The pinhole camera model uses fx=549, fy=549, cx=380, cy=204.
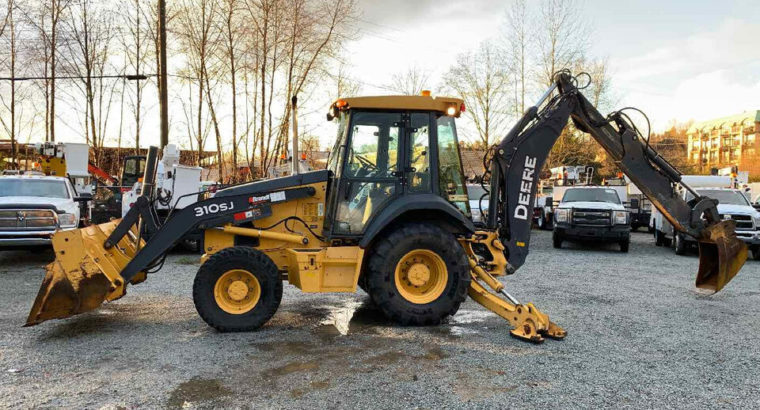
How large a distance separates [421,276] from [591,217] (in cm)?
1022

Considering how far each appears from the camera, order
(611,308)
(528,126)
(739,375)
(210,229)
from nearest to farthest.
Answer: (739,375) < (210,229) < (528,126) < (611,308)

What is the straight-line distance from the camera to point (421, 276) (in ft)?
20.3

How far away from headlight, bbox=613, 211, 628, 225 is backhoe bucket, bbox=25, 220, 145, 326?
41.6 ft

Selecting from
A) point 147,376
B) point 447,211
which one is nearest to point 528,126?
point 447,211

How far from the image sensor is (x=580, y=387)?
4.41 m

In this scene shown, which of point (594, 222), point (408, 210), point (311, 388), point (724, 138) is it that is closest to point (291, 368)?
point (311, 388)

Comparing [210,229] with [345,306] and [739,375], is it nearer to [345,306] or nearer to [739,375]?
[345,306]

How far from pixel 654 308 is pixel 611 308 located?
61 centimetres

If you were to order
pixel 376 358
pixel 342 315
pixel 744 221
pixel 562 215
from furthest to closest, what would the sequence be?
pixel 562 215 → pixel 744 221 → pixel 342 315 → pixel 376 358

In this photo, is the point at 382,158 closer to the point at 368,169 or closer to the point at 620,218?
the point at 368,169

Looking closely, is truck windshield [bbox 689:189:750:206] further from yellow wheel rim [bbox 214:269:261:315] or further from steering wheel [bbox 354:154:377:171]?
yellow wheel rim [bbox 214:269:261:315]

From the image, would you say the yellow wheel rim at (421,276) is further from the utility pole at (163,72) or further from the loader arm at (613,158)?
the utility pole at (163,72)

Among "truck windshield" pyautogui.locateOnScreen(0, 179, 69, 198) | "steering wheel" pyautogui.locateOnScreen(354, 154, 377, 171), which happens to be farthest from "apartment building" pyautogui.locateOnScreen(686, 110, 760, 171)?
"steering wheel" pyautogui.locateOnScreen(354, 154, 377, 171)

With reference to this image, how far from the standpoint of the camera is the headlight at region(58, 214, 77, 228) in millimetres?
11249
